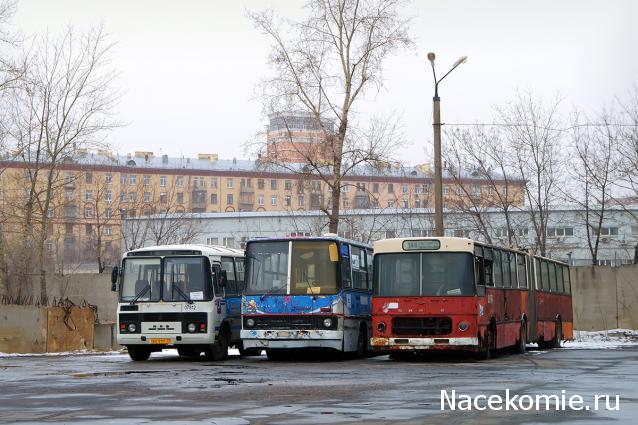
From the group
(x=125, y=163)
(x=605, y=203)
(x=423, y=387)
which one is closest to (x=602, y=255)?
(x=605, y=203)

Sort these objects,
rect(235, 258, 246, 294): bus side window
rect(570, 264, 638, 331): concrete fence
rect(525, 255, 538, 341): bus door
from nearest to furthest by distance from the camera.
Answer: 1. rect(235, 258, 246, 294): bus side window
2. rect(525, 255, 538, 341): bus door
3. rect(570, 264, 638, 331): concrete fence

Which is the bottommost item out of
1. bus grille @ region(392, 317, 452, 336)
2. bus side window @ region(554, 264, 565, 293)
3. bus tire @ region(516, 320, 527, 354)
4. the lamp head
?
bus tire @ region(516, 320, 527, 354)

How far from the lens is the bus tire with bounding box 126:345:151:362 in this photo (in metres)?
28.3

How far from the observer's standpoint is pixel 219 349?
28156mm

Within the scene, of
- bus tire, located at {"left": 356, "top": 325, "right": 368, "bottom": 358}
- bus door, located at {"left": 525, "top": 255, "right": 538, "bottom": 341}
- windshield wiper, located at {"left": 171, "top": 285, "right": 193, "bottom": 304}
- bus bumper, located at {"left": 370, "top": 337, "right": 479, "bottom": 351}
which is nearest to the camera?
bus bumper, located at {"left": 370, "top": 337, "right": 479, "bottom": 351}

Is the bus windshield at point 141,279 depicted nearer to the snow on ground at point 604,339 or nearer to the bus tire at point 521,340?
the bus tire at point 521,340

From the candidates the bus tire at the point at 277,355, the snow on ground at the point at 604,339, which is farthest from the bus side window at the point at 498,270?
the snow on ground at the point at 604,339

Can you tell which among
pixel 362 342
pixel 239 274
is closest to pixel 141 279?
pixel 239 274

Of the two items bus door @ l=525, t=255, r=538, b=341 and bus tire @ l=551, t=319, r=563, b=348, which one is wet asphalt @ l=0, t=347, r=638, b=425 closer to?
bus door @ l=525, t=255, r=538, b=341

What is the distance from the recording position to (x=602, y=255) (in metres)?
97.2

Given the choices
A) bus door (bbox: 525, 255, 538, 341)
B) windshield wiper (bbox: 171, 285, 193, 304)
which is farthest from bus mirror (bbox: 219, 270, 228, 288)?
bus door (bbox: 525, 255, 538, 341)

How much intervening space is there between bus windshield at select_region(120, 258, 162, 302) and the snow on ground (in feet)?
55.9

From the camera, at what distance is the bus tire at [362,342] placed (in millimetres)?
28828

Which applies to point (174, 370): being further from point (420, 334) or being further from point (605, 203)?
point (605, 203)
